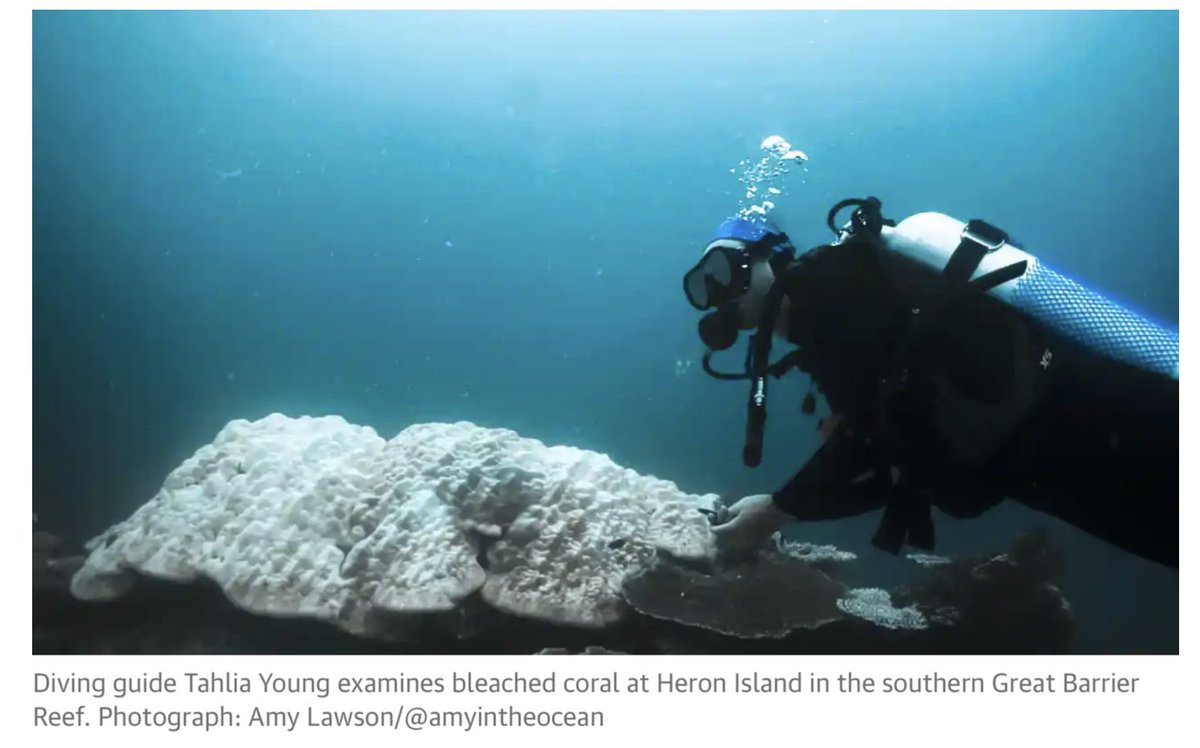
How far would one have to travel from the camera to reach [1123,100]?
964cm

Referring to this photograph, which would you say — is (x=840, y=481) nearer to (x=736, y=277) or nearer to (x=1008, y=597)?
(x=736, y=277)

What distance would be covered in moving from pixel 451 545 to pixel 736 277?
223 centimetres

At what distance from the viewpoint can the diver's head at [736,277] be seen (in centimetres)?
279

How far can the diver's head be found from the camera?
2793 mm

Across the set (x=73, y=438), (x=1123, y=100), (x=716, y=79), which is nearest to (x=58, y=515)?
(x=73, y=438)

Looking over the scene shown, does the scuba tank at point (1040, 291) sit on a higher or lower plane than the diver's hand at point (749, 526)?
higher

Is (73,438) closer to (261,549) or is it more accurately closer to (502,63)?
(261,549)

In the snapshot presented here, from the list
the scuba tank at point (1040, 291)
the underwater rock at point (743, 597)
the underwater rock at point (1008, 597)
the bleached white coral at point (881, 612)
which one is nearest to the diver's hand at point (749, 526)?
the underwater rock at point (743, 597)

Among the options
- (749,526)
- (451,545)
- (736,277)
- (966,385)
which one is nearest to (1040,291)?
(966,385)

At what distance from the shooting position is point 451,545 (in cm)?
358

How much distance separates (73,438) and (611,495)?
9715 millimetres

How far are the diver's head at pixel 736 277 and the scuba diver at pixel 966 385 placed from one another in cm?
19

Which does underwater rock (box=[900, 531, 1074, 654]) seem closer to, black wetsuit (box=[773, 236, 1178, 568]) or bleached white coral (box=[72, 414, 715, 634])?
black wetsuit (box=[773, 236, 1178, 568])

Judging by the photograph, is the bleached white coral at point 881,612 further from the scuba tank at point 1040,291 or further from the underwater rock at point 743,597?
the scuba tank at point 1040,291
